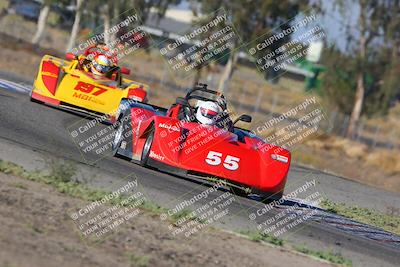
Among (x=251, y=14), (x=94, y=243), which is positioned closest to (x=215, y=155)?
(x=94, y=243)

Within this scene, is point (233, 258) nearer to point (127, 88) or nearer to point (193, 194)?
point (193, 194)

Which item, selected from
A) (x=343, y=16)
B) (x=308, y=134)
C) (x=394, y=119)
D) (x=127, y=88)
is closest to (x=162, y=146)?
(x=127, y=88)

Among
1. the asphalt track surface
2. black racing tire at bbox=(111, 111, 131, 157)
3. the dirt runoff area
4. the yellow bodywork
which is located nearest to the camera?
the dirt runoff area

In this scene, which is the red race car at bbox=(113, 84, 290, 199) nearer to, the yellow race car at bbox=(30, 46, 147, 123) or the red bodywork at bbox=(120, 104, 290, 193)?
the red bodywork at bbox=(120, 104, 290, 193)

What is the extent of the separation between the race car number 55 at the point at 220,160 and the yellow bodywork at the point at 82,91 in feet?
21.9

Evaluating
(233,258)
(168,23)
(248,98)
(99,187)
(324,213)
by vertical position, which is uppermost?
(233,258)

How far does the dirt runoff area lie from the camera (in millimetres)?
6902

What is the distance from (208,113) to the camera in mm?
13203

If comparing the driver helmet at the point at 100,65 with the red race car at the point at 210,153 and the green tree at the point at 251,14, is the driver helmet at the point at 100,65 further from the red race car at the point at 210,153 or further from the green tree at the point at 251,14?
the green tree at the point at 251,14

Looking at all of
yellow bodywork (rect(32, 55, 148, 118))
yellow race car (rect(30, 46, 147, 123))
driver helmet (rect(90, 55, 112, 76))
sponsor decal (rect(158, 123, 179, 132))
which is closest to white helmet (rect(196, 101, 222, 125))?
sponsor decal (rect(158, 123, 179, 132))

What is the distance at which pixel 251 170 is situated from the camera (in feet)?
41.2

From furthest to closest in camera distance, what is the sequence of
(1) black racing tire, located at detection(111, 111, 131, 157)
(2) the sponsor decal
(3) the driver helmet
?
(3) the driver helmet, (1) black racing tire, located at detection(111, 111, 131, 157), (2) the sponsor decal

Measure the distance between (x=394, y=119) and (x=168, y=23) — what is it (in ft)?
114

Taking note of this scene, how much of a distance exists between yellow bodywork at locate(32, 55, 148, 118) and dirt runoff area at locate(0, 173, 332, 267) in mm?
9133
